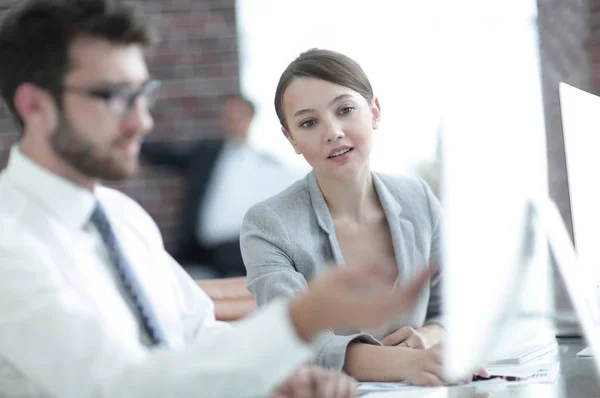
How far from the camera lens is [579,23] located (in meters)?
4.63

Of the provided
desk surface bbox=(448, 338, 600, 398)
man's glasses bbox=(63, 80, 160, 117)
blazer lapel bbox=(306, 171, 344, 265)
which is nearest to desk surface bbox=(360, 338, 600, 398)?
desk surface bbox=(448, 338, 600, 398)

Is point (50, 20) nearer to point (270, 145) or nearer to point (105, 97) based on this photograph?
point (105, 97)

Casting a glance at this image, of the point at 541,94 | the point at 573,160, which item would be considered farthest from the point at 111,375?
the point at 541,94

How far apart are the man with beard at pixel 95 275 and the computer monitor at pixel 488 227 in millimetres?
A: 52

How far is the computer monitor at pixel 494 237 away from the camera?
84cm

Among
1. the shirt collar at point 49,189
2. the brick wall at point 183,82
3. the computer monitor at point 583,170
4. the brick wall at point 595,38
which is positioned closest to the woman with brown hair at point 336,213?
the computer monitor at point 583,170

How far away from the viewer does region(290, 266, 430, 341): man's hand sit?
35.4 inches

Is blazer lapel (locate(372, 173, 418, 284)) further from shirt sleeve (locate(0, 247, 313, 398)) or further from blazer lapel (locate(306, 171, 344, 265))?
shirt sleeve (locate(0, 247, 313, 398))

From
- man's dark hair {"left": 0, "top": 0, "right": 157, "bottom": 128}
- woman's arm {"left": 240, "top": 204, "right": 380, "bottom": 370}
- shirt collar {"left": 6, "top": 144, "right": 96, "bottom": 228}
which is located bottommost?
woman's arm {"left": 240, "top": 204, "right": 380, "bottom": 370}

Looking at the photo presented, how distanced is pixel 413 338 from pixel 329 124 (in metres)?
0.48

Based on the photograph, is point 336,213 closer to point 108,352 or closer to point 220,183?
point 108,352

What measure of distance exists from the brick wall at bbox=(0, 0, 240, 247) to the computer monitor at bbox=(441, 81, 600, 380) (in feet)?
12.1

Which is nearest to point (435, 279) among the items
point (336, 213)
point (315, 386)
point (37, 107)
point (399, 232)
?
A: point (399, 232)

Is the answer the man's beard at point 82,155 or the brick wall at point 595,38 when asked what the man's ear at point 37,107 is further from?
the brick wall at point 595,38
